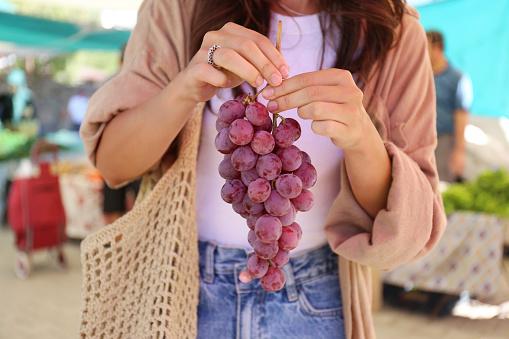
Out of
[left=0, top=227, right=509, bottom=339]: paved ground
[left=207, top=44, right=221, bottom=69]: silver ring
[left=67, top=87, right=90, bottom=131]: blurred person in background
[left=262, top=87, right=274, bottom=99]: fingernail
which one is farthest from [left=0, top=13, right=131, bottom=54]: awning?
[left=262, top=87, right=274, bottom=99]: fingernail

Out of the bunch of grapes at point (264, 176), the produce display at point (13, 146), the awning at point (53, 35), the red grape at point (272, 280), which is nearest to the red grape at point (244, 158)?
the bunch of grapes at point (264, 176)

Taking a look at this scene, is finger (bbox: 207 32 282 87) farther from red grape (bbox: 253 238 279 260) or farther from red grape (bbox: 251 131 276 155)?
red grape (bbox: 253 238 279 260)

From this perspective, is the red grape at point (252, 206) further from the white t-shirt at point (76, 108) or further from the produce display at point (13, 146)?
the white t-shirt at point (76, 108)

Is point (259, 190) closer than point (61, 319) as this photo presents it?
Yes

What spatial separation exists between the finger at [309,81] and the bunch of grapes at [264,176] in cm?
3

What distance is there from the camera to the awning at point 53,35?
7.15 meters

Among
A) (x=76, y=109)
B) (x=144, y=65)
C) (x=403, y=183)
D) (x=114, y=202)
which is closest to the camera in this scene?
(x=403, y=183)

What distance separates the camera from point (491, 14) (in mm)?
4586

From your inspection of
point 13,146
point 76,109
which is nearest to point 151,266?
point 13,146

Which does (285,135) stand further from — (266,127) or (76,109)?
(76,109)

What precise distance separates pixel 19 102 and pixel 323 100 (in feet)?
39.4

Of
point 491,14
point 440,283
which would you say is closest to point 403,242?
point 440,283

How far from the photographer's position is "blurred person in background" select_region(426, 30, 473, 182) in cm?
488

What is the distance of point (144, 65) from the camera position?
114cm
